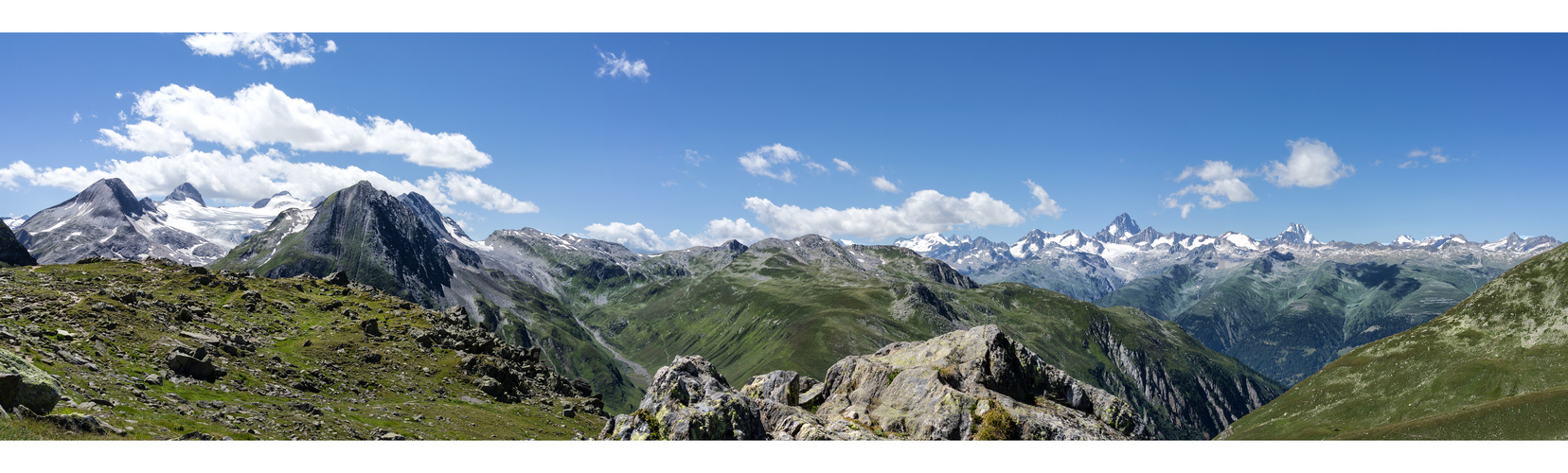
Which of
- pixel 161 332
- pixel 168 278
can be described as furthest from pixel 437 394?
pixel 168 278

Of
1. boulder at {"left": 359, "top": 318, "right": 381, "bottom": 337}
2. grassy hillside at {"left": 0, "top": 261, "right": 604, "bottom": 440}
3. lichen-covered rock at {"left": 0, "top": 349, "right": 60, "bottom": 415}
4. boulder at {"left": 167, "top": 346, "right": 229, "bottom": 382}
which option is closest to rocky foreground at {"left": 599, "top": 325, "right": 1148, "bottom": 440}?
lichen-covered rock at {"left": 0, "top": 349, "right": 60, "bottom": 415}

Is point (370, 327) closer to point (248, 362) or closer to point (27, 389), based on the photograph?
point (248, 362)

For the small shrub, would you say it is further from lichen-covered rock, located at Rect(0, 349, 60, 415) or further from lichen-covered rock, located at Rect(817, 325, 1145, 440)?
lichen-covered rock, located at Rect(0, 349, 60, 415)

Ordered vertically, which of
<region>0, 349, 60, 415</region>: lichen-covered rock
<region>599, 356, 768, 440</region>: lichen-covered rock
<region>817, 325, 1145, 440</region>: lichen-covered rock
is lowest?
<region>0, 349, 60, 415</region>: lichen-covered rock

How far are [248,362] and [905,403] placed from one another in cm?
6063

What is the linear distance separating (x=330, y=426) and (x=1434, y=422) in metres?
273

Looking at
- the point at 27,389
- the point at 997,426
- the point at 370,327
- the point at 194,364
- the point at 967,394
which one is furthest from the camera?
the point at 370,327

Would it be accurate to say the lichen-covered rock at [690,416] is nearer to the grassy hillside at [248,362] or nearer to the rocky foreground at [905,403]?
the rocky foreground at [905,403]

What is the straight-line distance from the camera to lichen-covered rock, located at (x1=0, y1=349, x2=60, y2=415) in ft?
97.5

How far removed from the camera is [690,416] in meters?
29.5

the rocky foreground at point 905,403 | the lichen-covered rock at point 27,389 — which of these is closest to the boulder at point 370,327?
the lichen-covered rock at point 27,389

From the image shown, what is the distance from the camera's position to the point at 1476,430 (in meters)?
182

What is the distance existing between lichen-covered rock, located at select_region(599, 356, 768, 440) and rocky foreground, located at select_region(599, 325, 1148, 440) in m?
0.05

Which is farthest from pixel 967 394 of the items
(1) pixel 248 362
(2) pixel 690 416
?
(1) pixel 248 362
